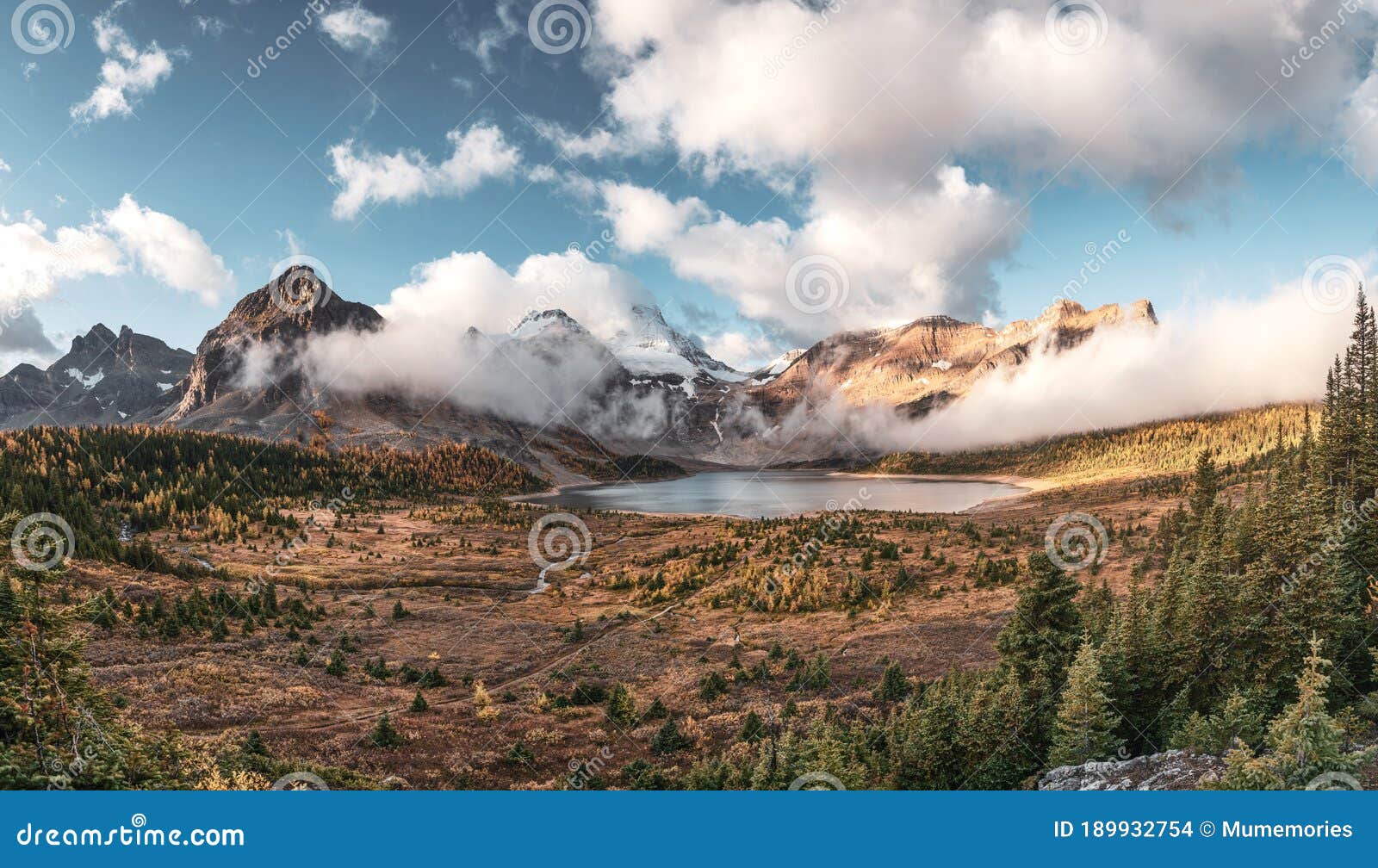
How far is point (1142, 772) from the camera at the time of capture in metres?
13.4

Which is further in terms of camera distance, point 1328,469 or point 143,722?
point 1328,469

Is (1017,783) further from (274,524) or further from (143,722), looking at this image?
(274,524)

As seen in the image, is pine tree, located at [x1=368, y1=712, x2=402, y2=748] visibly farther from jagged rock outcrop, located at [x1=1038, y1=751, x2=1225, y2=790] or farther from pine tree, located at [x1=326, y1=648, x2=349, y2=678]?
jagged rock outcrop, located at [x1=1038, y1=751, x2=1225, y2=790]

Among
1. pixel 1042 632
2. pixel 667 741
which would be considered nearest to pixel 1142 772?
pixel 1042 632

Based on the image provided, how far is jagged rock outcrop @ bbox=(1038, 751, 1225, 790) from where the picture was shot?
1260 centimetres

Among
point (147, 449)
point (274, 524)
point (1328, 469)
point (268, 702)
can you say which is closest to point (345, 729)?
point (268, 702)

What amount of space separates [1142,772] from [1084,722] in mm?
1607

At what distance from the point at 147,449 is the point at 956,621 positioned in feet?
502

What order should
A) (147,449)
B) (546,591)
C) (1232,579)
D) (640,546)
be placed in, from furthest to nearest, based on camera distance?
(147,449) < (640,546) < (546,591) < (1232,579)

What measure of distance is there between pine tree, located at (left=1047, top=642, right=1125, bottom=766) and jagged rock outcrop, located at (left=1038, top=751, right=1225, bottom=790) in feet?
1.37

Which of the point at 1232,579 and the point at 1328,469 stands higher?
the point at 1328,469

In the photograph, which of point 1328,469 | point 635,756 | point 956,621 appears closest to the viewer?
point 635,756

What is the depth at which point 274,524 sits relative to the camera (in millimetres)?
87438

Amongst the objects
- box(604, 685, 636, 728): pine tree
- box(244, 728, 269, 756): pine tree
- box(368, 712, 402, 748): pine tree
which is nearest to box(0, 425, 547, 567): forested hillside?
box(244, 728, 269, 756): pine tree
